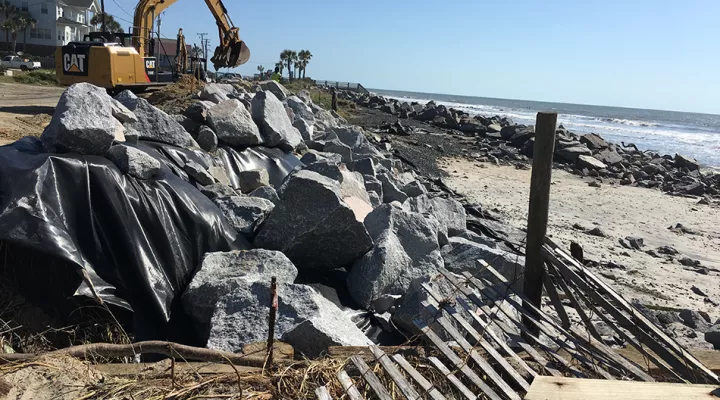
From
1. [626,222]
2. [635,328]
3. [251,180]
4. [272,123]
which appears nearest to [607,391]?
[635,328]

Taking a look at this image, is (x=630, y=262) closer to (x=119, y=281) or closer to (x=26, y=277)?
(x=119, y=281)

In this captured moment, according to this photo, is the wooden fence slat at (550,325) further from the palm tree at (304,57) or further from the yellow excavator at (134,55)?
the palm tree at (304,57)

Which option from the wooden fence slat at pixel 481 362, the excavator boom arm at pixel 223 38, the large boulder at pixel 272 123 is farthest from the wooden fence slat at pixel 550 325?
the excavator boom arm at pixel 223 38

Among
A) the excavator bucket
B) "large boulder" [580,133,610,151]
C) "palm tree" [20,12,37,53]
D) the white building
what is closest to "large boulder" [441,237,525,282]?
the excavator bucket

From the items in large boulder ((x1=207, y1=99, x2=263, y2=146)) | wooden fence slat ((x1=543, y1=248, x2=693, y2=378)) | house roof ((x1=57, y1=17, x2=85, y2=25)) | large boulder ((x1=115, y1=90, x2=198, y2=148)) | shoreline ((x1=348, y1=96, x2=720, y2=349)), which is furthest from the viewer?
house roof ((x1=57, y1=17, x2=85, y2=25))

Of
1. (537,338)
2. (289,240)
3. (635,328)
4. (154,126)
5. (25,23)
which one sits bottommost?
(537,338)

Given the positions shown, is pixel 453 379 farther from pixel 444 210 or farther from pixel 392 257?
pixel 444 210

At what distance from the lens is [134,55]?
1203 centimetres

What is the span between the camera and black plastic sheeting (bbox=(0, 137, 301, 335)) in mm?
3406

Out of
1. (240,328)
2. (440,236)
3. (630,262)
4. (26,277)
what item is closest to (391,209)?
(440,236)

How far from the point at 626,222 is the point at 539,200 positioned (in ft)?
24.6

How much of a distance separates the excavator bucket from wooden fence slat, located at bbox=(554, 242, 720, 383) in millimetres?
13156

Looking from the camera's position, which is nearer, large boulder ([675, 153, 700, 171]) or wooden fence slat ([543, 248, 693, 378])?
wooden fence slat ([543, 248, 693, 378])

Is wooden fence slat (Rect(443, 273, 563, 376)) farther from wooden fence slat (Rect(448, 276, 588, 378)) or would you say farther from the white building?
the white building
